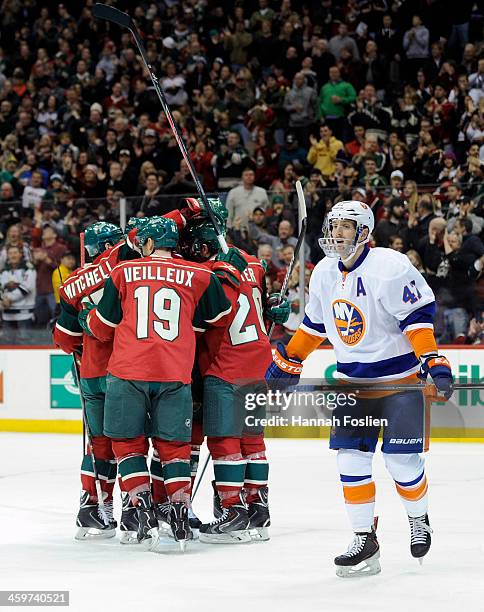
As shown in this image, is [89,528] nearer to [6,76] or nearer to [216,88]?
[216,88]

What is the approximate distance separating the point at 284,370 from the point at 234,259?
67cm

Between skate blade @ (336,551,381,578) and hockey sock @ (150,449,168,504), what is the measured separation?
104cm

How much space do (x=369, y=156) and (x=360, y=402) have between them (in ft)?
21.7

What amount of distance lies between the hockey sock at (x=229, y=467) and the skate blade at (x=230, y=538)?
118mm

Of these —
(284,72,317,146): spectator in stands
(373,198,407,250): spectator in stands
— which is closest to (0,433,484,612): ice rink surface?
(373,198,407,250): spectator in stands

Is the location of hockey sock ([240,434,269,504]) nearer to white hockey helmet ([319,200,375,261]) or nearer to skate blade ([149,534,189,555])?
skate blade ([149,534,189,555])

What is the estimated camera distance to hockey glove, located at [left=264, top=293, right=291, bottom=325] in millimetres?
5290

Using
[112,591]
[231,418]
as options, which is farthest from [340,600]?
[231,418]

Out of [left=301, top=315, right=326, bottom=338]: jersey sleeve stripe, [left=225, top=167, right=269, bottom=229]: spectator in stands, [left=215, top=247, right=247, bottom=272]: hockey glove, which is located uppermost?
[left=225, top=167, right=269, bottom=229]: spectator in stands

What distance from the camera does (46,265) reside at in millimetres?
9867

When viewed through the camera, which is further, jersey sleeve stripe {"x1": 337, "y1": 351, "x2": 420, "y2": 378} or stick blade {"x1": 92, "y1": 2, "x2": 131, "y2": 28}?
stick blade {"x1": 92, "y1": 2, "x2": 131, "y2": 28}

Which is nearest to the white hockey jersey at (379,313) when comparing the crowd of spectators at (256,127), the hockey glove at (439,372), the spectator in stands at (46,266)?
the hockey glove at (439,372)

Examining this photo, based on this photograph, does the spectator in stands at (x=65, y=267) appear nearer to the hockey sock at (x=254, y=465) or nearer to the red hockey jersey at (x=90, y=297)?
the red hockey jersey at (x=90, y=297)

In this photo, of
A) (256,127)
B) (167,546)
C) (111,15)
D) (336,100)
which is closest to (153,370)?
(167,546)
